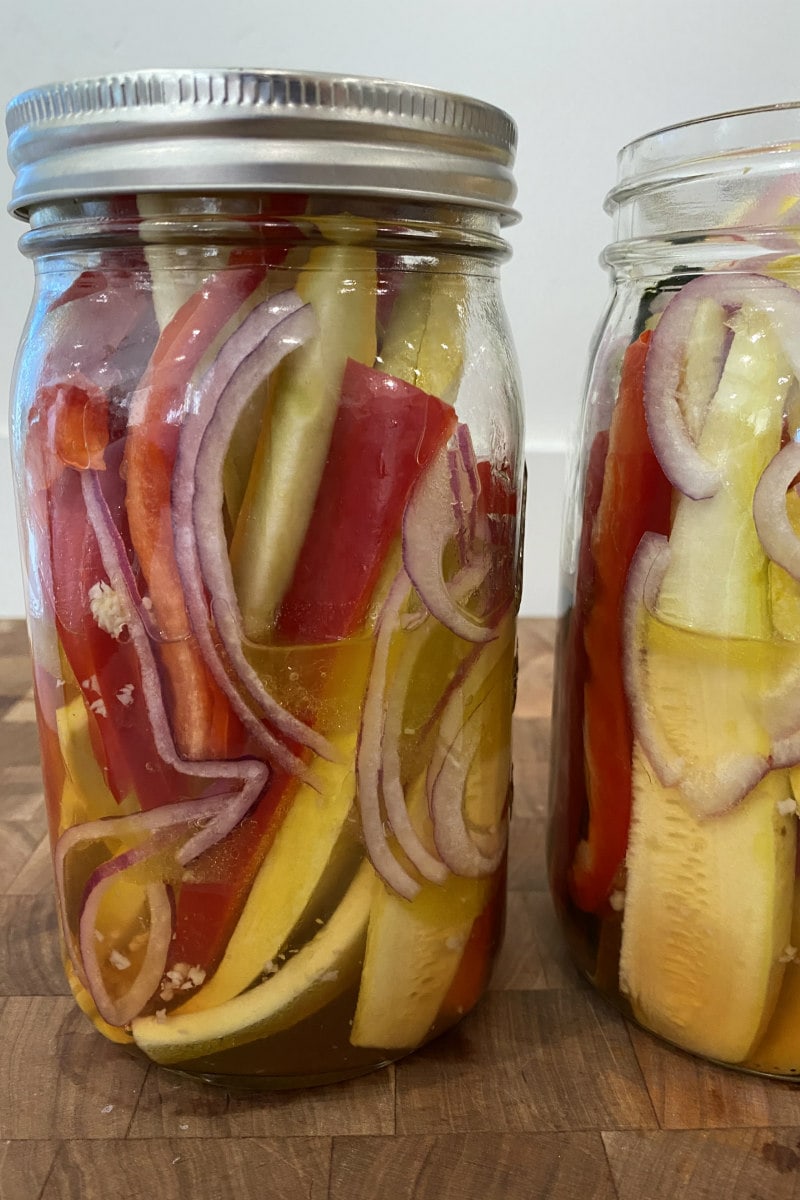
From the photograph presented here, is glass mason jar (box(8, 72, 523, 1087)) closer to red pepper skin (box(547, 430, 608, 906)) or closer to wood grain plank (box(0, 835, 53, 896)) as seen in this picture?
red pepper skin (box(547, 430, 608, 906))

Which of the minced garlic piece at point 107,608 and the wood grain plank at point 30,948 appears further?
the wood grain plank at point 30,948

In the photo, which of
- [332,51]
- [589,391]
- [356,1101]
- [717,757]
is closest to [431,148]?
[589,391]

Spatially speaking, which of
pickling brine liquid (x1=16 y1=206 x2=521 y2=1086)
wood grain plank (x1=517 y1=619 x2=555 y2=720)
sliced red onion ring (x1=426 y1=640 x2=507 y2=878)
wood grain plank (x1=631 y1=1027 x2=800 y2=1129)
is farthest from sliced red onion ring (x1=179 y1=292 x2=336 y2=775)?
wood grain plank (x1=517 y1=619 x2=555 y2=720)

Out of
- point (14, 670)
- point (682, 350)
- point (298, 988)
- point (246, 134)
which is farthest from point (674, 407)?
point (14, 670)

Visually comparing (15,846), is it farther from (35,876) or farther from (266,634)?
(266,634)

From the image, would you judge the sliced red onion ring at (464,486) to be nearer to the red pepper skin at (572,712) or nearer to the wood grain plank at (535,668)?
the red pepper skin at (572,712)

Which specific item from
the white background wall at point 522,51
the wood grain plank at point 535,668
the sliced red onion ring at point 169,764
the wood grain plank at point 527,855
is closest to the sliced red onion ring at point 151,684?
the sliced red onion ring at point 169,764
